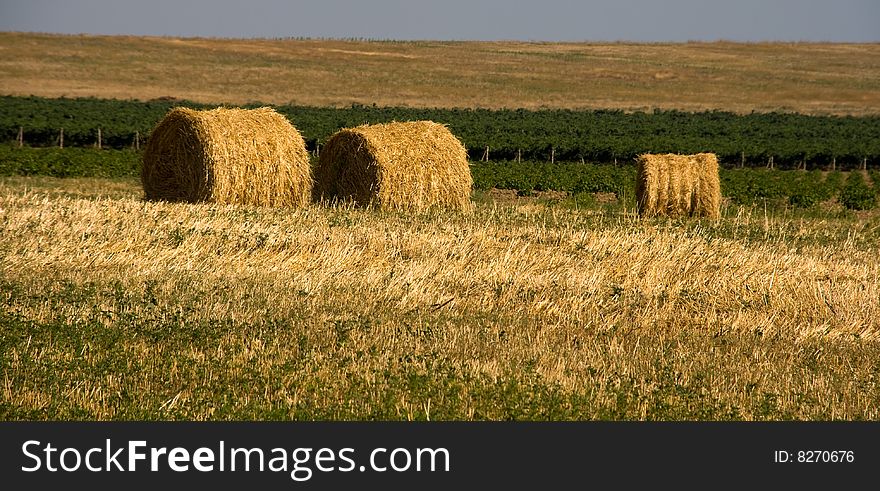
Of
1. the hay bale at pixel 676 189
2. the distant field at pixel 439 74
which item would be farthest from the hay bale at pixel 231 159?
the distant field at pixel 439 74

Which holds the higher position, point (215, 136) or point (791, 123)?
point (215, 136)

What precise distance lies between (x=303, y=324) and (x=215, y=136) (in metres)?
8.77

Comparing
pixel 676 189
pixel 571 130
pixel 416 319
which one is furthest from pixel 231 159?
pixel 571 130

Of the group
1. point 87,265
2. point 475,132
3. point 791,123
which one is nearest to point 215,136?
point 87,265

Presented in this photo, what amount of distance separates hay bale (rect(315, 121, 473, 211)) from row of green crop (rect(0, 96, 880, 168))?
18.6m

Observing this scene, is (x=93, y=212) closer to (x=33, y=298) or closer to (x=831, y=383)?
(x=33, y=298)

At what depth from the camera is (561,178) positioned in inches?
1060

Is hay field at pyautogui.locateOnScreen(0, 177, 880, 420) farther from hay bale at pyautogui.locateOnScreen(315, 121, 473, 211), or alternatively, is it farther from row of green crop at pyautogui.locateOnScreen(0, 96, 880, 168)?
row of green crop at pyautogui.locateOnScreen(0, 96, 880, 168)

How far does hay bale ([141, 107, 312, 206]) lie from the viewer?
17641mm

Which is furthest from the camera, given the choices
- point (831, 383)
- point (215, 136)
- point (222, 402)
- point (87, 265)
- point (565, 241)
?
point (215, 136)

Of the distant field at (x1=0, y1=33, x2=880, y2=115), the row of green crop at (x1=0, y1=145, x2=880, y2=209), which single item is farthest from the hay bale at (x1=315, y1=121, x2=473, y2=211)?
the distant field at (x1=0, y1=33, x2=880, y2=115)

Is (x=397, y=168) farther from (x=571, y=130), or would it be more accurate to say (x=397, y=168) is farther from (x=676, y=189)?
(x=571, y=130)

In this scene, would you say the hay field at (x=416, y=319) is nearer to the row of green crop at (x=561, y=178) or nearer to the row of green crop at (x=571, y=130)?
the row of green crop at (x=561, y=178)

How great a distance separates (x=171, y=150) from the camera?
18578 mm
